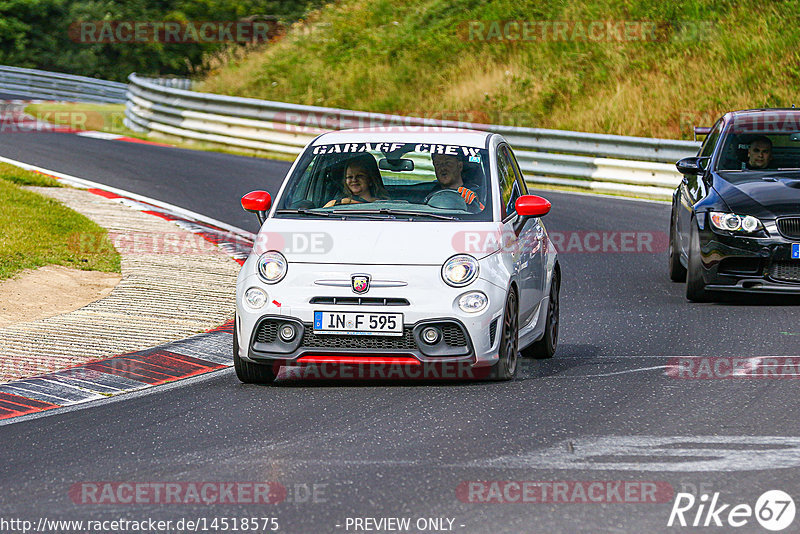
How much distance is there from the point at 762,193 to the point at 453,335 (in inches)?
192

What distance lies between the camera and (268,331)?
8.23 meters

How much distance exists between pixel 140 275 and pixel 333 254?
4984 mm

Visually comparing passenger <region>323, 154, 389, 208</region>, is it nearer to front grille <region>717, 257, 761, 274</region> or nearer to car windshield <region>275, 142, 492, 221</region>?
car windshield <region>275, 142, 492, 221</region>

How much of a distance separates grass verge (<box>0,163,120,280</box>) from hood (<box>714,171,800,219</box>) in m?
5.98

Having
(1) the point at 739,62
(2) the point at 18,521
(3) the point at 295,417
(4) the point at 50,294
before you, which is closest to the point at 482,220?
(3) the point at 295,417

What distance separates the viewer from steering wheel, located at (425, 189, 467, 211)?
8.91 m

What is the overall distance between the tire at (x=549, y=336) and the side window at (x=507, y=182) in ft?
2.69

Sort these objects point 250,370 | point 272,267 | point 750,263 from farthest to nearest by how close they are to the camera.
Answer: point 750,263, point 250,370, point 272,267

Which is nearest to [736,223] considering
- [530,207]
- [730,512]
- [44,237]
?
[530,207]

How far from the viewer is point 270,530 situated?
5387 mm

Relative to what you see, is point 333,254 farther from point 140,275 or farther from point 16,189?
point 16,189

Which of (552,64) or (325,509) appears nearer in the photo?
(325,509)

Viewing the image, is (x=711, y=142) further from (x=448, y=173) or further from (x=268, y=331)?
(x=268, y=331)

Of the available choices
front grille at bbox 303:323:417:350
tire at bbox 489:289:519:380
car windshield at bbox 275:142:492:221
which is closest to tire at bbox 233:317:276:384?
front grille at bbox 303:323:417:350
